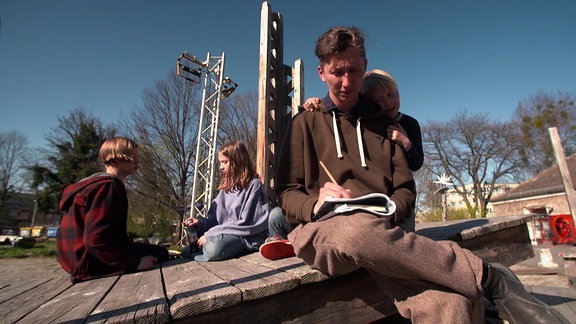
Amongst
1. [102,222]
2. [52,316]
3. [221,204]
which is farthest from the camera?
[221,204]

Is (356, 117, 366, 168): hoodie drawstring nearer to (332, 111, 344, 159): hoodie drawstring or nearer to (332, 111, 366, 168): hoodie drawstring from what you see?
(332, 111, 366, 168): hoodie drawstring

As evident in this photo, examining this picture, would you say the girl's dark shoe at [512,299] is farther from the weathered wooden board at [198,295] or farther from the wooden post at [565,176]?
the wooden post at [565,176]

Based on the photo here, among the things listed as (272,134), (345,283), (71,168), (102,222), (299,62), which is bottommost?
(345,283)

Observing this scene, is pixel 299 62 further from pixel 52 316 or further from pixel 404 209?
pixel 52 316

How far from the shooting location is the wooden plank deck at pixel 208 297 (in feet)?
3.26

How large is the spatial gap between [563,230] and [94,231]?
16.3 metres

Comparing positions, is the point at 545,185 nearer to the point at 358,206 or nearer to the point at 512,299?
the point at 512,299

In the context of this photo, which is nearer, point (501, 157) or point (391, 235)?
point (391, 235)

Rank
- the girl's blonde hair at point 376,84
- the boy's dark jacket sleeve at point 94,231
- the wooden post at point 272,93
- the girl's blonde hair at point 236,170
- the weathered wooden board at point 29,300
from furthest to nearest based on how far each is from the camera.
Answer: the wooden post at point 272,93 < the girl's blonde hair at point 236,170 < the girl's blonde hair at point 376,84 < the boy's dark jacket sleeve at point 94,231 < the weathered wooden board at point 29,300

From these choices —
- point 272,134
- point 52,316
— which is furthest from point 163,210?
point 52,316

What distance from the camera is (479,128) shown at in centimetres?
2234

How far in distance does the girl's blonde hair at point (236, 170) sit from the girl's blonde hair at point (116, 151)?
731mm

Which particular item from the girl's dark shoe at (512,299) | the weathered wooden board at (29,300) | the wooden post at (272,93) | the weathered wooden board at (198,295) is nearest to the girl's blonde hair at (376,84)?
the girl's dark shoe at (512,299)

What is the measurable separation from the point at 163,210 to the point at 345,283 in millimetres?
14375
